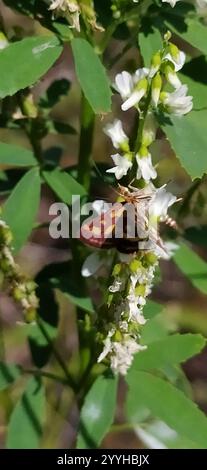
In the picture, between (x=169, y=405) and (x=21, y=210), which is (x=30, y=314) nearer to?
(x=21, y=210)

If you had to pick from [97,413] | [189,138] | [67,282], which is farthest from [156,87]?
[97,413]

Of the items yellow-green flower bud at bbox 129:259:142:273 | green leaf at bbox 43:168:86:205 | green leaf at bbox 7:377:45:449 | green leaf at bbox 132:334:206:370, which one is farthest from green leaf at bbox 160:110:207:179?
green leaf at bbox 7:377:45:449

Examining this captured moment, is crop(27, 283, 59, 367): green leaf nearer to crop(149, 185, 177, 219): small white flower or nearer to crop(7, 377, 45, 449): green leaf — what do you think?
crop(7, 377, 45, 449): green leaf

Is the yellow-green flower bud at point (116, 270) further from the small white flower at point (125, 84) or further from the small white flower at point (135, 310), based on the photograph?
the small white flower at point (125, 84)

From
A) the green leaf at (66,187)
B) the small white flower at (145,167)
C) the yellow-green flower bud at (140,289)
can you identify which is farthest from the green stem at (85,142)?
the yellow-green flower bud at (140,289)

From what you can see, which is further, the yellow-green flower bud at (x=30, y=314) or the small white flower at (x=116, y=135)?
the yellow-green flower bud at (x=30, y=314)

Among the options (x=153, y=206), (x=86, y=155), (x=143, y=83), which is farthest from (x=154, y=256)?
(x=86, y=155)
